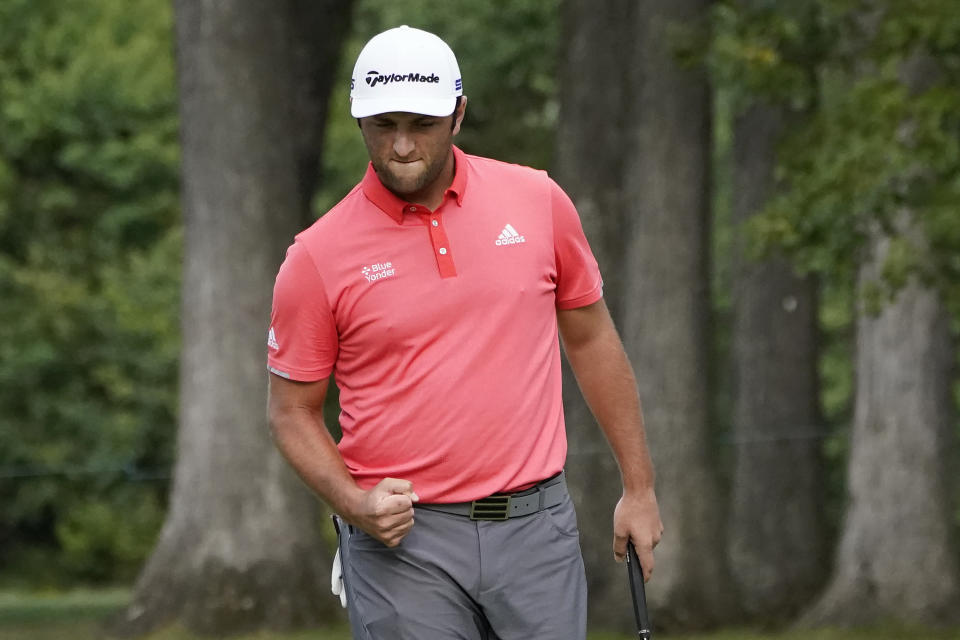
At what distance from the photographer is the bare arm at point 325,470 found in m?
4.17

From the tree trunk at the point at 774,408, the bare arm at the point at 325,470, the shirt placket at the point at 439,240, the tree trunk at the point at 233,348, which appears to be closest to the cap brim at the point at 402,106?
the shirt placket at the point at 439,240

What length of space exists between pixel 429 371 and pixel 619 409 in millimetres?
616

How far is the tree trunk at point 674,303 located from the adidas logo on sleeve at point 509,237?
10.5 m

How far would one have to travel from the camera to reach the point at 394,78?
13.8ft

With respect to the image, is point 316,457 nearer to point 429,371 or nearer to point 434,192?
point 429,371

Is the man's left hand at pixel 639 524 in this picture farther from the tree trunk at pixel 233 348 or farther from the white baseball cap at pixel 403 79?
the tree trunk at pixel 233 348

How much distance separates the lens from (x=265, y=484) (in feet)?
45.8

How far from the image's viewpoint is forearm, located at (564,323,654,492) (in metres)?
4.71

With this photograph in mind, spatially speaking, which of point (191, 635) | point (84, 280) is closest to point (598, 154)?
point (191, 635)

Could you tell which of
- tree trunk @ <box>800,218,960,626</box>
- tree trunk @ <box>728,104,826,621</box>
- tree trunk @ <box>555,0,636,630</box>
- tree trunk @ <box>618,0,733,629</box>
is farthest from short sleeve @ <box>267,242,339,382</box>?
tree trunk @ <box>728,104,826,621</box>

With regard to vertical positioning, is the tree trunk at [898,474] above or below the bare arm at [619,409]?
below

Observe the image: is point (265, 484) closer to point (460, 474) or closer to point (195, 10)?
point (195, 10)

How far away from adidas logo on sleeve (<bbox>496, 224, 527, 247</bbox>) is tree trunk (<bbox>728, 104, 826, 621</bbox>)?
16.5m

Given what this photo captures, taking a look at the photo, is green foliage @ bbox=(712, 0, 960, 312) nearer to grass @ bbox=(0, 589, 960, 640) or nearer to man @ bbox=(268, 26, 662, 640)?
grass @ bbox=(0, 589, 960, 640)
